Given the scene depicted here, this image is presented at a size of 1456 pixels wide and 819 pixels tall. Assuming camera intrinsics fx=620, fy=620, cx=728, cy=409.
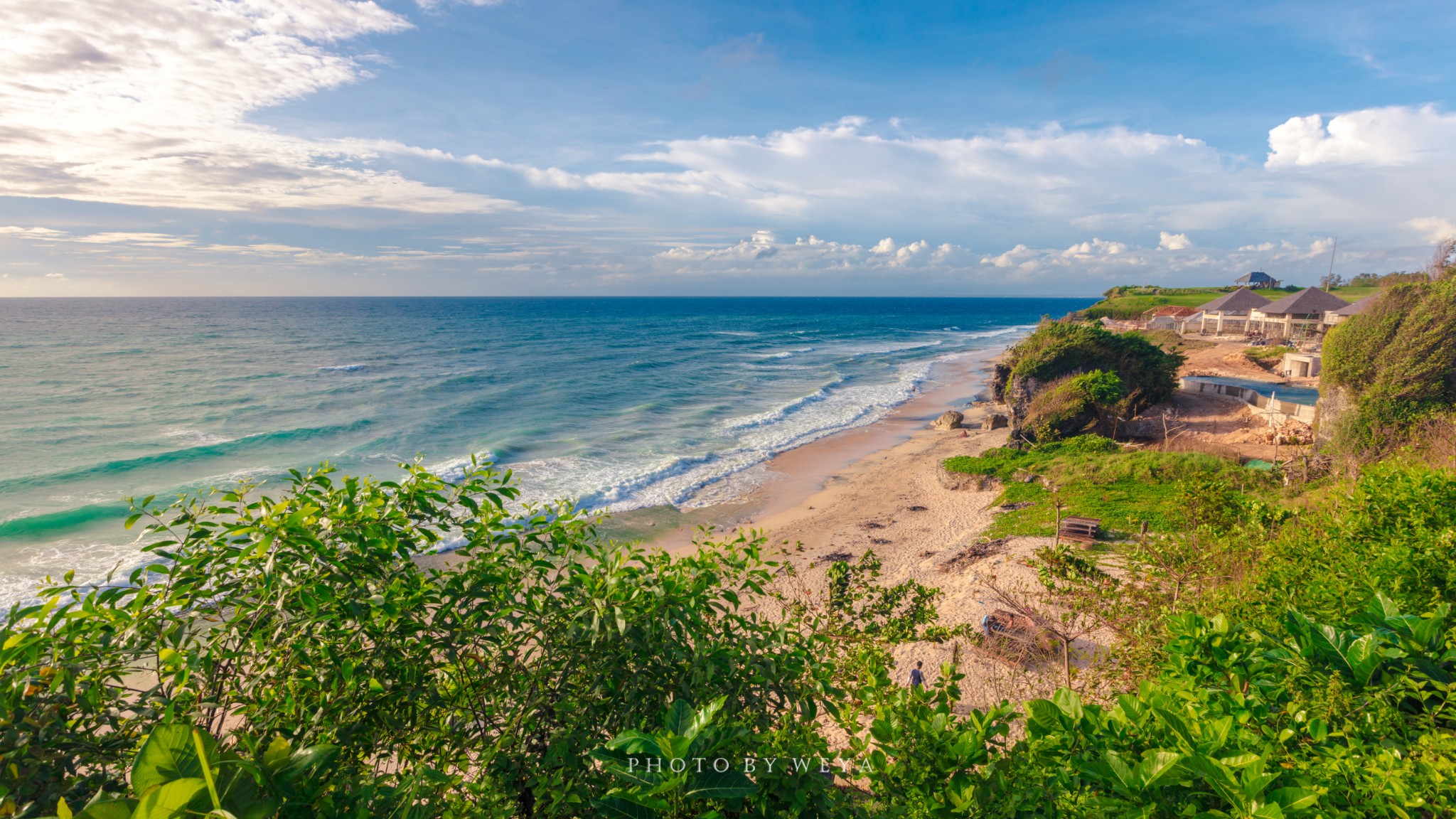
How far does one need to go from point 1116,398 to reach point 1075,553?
14.8m

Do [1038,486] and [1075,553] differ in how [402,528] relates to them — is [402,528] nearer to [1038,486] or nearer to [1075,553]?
[1075,553]

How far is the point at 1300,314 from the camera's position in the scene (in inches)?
1630

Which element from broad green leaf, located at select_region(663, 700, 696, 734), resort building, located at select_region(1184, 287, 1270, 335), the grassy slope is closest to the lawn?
the grassy slope

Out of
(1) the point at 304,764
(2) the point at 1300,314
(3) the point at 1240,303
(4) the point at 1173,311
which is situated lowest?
(1) the point at 304,764

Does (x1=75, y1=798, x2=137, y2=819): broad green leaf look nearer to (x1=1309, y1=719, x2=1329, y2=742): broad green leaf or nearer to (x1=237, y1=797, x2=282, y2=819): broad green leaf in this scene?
(x1=237, y1=797, x2=282, y2=819): broad green leaf

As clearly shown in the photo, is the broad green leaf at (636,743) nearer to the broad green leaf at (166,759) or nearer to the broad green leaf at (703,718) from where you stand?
the broad green leaf at (703,718)

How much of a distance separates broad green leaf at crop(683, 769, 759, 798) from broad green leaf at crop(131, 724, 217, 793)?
1.41 meters

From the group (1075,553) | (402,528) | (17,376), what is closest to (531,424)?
(1075,553)

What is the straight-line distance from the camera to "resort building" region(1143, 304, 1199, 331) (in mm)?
53031

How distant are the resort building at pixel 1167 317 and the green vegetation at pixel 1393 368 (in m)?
40.6

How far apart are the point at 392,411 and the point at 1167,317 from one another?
60.7 meters

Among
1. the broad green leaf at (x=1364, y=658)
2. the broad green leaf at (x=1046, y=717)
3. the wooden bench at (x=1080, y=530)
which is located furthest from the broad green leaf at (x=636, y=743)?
the wooden bench at (x=1080, y=530)

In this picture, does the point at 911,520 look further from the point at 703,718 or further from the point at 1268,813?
the point at 703,718

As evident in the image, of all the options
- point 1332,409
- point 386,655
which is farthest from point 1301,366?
point 386,655
